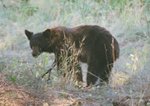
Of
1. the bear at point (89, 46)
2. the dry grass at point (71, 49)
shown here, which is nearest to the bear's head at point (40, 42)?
the bear at point (89, 46)

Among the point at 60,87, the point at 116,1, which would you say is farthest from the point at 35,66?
the point at 116,1

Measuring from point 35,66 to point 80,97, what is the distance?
1.74 m

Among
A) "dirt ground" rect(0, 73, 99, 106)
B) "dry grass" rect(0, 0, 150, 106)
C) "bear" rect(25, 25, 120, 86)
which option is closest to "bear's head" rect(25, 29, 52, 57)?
"bear" rect(25, 25, 120, 86)

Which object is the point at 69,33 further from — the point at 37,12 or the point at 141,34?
the point at 37,12

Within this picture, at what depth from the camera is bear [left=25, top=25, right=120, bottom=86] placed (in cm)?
852

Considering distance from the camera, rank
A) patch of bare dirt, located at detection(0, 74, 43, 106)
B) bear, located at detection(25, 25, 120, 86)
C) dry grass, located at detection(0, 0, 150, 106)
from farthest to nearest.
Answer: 1. bear, located at detection(25, 25, 120, 86)
2. dry grass, located at detection(0, 0, 150, 106)
3. patch of bare dirt, located at detection(0, 74, 43, 106)

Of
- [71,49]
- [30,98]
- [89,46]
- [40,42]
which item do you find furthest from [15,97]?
[40,42]

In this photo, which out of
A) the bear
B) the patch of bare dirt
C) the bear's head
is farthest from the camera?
the bear's head

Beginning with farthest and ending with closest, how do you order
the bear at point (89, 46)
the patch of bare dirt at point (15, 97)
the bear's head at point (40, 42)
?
1. the bear's head at point (40, 42)
2. the bear at point (89, 46)
3. the patch of bare dirt at point (15, 97)

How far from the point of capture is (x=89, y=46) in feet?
28.9

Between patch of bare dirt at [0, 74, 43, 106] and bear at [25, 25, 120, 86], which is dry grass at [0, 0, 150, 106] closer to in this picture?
patch of bare dirt at [0, 74, 43, 106]

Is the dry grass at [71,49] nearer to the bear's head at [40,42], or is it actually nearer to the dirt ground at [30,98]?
the dirt ground at [30,98]

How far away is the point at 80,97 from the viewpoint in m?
6.39

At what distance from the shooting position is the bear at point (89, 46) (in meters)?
8.52
